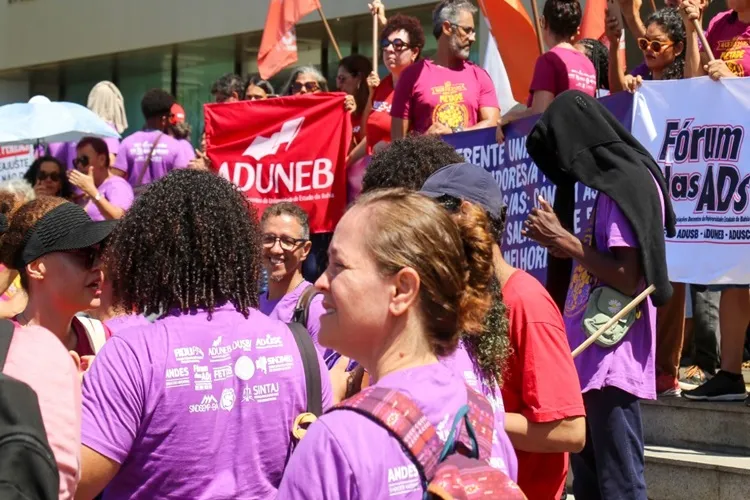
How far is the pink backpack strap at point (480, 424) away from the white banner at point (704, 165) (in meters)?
4.47

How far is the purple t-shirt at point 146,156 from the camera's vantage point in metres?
10.3

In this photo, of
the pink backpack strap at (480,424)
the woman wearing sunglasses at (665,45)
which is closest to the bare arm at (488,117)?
the woman wearing sunglasses at (665,45)

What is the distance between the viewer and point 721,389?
21.3 feet

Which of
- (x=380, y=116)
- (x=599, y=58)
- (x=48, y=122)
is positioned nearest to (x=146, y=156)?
(x=48, y=122)

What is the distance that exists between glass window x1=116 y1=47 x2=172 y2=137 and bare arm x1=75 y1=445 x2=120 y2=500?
15695 millimetres

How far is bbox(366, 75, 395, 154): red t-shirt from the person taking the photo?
8594 mm

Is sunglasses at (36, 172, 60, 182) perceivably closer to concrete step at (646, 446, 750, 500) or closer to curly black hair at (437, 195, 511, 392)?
concrete step at (646, 446, 750, 500)

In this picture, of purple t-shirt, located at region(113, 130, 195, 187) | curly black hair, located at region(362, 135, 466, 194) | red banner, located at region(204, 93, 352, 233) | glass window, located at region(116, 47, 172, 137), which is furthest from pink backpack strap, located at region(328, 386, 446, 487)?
glass window, located at region(116, 47, 172, 137)

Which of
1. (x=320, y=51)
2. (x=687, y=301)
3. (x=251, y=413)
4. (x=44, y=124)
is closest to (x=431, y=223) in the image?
(x=251, y=413)

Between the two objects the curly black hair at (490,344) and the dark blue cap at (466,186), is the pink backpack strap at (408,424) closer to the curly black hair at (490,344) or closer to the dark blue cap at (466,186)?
the curly black hair at (490,344)

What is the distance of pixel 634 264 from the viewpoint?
4668mm

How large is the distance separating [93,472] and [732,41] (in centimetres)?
540

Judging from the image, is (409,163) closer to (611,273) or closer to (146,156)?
(611,273)

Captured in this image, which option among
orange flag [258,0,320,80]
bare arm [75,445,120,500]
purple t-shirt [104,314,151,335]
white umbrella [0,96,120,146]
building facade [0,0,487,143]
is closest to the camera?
bare arm [75,445,120,500]
